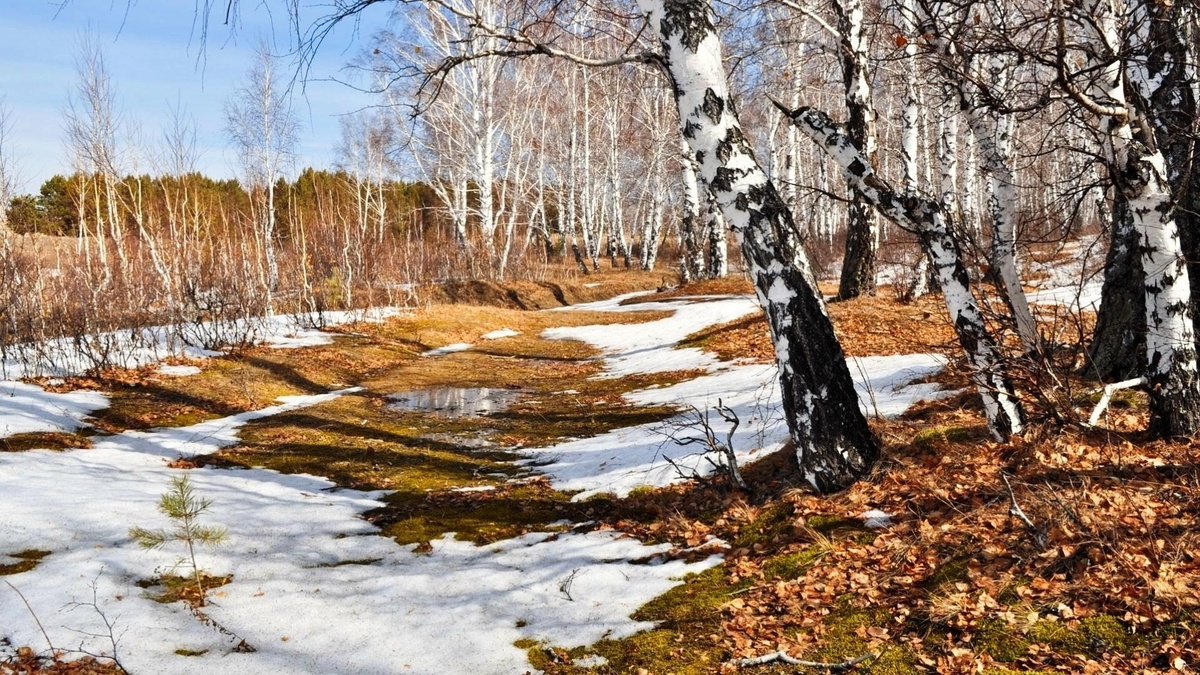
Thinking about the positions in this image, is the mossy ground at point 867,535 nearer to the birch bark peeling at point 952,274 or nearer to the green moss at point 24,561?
the birch bark peeling at point 952,274

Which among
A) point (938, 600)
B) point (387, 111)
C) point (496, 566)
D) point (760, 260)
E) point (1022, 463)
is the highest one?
point (387, 111)

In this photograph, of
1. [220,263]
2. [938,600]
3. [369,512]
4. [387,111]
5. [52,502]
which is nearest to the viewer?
[938,600]

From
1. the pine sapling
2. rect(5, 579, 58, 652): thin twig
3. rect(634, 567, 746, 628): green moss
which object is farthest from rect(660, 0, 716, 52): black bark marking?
rect(5, 579, 58, 652): thin twig

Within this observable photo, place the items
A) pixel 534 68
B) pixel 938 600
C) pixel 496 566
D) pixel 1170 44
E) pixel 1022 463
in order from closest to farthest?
1. pixel 938 600
2. pixel 1170 44
3. pixel 1022 463
4. pixel 496 566
5. pixel 534 68

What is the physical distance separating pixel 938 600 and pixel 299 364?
425 inches

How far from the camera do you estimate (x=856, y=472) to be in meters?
4.45

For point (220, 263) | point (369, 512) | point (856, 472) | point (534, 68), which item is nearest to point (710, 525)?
point (856, 472)

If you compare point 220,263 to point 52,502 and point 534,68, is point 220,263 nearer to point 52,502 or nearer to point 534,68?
point 52,502

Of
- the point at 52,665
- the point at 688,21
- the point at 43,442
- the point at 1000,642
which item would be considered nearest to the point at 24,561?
the point at 52,665

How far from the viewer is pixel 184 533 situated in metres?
4.81

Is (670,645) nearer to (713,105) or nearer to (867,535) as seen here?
(867,535)

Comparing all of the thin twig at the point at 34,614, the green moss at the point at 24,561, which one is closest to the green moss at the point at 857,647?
the thin twig at the point at 34,614

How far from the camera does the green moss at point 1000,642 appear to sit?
9.15 feet

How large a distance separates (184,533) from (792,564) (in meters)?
3.93
